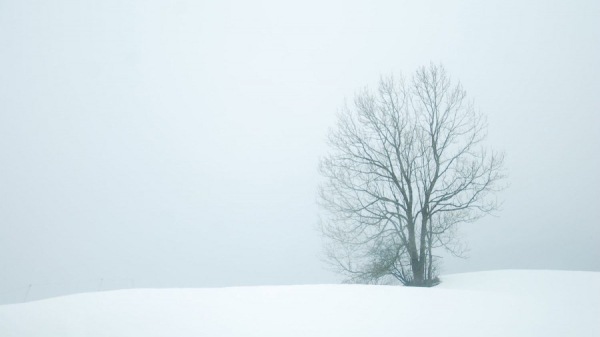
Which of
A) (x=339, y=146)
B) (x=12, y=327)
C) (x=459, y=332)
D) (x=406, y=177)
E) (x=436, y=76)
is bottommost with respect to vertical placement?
(x=12, y=327)

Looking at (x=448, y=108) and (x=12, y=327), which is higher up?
(x=448, y=108)

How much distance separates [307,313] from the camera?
4.77 metres

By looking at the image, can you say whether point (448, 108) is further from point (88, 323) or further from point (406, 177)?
point (88, 323)

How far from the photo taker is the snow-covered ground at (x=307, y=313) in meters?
4.19

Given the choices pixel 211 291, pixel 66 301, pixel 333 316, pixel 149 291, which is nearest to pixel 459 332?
pixel 333 316

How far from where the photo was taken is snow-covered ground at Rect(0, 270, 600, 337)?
165 inches

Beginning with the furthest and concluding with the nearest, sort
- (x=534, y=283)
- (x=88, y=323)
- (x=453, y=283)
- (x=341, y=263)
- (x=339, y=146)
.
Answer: (x=341, y=263) < (x=339, y=146) < (x=453, y=283) < (x=534, y=283) < (x=88, y=323)

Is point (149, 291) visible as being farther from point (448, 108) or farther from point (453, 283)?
point (448, 108)

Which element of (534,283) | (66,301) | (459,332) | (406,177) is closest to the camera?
(459,332)

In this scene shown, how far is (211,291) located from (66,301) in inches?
77.2

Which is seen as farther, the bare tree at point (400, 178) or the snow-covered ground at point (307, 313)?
the bare tree at point (400, 178)

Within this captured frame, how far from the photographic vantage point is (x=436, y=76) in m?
12.6

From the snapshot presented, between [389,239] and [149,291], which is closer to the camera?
[149,291]

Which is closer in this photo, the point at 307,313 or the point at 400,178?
the point at 307,313
